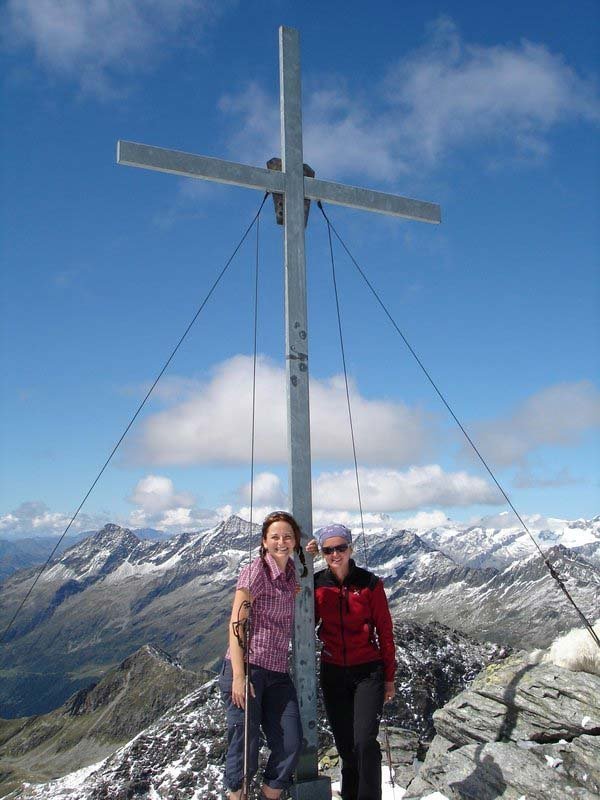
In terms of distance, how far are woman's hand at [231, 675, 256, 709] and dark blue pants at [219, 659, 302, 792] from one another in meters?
0.09

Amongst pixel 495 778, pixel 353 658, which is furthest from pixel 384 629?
pixel 495 778

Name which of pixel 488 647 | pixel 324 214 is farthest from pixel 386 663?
pixel 488 647

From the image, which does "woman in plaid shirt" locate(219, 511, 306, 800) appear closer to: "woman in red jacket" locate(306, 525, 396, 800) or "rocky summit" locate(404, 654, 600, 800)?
"woman in red jacket" locate(306, 525, 396, 800)

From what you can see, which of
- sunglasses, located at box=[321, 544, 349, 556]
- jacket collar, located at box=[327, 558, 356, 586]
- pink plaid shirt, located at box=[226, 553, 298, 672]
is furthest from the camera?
jacket collar, located at box=[327, 558, 356, 586]

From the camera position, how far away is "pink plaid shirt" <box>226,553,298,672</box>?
6535 mm

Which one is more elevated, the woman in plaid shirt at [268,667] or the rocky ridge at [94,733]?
the woman in plaid shirt at [268,667]

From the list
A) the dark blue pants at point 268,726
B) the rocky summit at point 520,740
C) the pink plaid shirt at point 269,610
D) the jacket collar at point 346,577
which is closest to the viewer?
the dark blue pants at point 268,726

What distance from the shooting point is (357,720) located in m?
6.92

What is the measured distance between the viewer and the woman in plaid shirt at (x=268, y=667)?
625 cm

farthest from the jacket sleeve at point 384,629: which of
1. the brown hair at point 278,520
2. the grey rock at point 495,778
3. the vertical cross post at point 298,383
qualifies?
the grey rock at point 495,778

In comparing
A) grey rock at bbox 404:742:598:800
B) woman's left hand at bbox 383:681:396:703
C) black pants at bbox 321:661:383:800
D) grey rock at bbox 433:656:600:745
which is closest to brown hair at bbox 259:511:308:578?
black pants at bbox 321:661:383:800

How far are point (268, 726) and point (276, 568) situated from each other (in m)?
1.64

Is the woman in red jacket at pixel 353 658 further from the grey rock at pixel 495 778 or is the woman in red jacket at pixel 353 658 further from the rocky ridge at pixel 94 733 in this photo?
the rocky ridge at pixel 94 733

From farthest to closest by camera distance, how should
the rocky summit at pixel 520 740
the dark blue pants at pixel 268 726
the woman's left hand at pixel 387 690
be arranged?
the rocky summit at pixel 520 740
the woman's left hand at pixel 387 690
the dark blue pants at pixel 268 726
